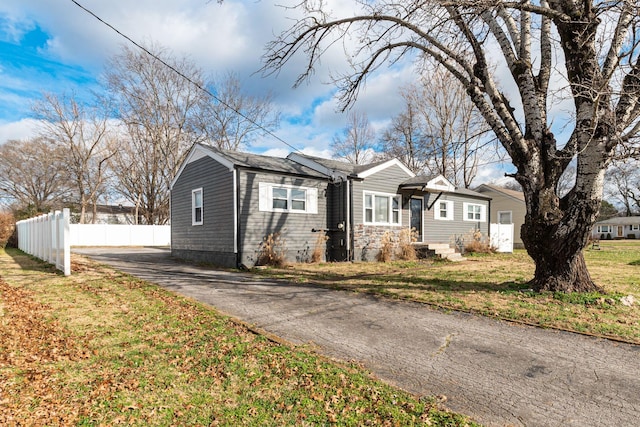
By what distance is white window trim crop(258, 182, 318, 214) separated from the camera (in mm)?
12211

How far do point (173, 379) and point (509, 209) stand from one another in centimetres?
2789

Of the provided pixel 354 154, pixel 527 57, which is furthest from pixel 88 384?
pixel 354 154

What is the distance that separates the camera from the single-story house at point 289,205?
11.9 meters

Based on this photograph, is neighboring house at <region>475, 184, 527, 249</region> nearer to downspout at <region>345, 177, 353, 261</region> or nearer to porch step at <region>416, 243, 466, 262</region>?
porch step at <region>416, 243, 466, 262</region>

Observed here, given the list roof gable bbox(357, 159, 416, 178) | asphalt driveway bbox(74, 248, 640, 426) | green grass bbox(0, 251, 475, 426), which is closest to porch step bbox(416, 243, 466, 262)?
roof gable bbox(357, 159, 416, 178)

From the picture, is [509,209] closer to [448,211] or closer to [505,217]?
[505,217]

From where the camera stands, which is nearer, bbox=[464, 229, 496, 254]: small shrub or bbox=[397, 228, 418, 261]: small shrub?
bbox=[397, 228, 418, 261]: small shrub

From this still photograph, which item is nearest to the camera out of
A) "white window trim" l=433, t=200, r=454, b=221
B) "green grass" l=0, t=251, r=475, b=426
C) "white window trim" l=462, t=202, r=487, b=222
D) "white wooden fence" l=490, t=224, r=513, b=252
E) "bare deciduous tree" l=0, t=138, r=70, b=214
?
"green grass" l=0, t=251, r=475, b=426

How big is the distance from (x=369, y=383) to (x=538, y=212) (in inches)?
215

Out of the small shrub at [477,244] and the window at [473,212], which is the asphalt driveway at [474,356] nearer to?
the small shrub at [477,244]

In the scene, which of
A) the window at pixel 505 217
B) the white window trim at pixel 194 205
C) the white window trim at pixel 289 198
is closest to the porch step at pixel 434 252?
the white window trim at pixel 289 198

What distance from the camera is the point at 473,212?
20.4 m

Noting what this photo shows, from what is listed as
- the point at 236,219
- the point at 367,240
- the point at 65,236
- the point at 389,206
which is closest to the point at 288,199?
the point at 236,219

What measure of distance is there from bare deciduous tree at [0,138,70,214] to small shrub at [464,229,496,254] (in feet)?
117
